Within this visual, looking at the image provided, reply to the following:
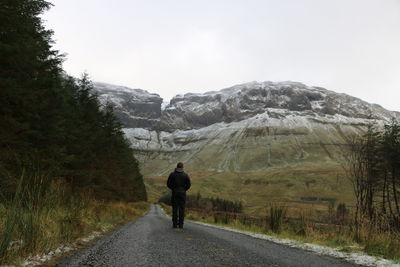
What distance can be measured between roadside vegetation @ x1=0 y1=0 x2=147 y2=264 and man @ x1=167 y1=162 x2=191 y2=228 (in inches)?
111

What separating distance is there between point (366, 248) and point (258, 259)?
12.8ft

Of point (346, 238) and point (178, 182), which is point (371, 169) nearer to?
point (346, 238)

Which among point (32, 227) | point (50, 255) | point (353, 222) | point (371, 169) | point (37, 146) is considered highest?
point (37, 146)

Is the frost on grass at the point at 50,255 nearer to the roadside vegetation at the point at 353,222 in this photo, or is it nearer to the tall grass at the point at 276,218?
the roadside vegetation at the point at 353,222

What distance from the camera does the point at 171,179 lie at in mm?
13383

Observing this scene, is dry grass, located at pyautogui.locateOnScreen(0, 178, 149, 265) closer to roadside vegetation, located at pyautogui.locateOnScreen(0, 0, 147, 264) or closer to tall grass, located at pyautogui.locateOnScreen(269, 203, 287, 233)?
roadside vegetation, located at pyautogui.locateOnScreen(0, 0, 147, 264)

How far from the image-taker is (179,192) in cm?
1320

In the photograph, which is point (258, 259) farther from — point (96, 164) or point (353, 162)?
point (96, 164)

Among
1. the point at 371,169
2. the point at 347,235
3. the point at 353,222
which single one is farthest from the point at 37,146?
the point at 371,169

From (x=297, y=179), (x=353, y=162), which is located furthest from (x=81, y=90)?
(x=297, y=179)

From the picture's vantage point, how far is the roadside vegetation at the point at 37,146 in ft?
19.7

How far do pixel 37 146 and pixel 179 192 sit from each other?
11.0m

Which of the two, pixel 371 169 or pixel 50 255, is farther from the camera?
pixel 371 169

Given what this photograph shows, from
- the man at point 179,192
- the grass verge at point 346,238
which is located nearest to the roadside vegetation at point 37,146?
the man at point 179,192
